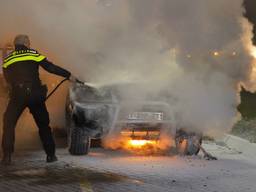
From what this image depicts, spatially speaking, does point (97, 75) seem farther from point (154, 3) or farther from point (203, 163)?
Result: point (203, 163)

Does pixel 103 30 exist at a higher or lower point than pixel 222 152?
higher

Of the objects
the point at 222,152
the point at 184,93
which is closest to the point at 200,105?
the point at 184,93

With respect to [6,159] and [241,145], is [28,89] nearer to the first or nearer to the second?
[6,159]

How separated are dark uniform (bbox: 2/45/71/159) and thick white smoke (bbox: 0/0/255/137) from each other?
5.75 feet

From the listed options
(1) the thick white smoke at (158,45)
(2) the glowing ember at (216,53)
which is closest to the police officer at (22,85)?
(1) the thick white smoke at (158,45)

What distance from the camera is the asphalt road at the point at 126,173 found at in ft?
22.8

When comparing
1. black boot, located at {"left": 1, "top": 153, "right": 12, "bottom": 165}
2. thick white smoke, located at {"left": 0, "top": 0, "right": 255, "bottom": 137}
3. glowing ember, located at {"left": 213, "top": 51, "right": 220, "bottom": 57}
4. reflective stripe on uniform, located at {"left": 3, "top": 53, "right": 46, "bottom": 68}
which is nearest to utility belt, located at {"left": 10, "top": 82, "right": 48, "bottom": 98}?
reflective stripe on uniform, located at {"left": 3, "top": 53, "right": 46, "bottom": 68}

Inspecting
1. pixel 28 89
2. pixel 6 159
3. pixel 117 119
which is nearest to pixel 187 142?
pixel 117 119

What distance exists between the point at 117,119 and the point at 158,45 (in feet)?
5.76

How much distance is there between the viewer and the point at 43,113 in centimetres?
864

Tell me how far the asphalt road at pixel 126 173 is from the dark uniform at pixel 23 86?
56 cm

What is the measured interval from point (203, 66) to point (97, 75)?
1.87 m

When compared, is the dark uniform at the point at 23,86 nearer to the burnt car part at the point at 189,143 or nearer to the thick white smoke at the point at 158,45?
the thick white smoke at the point at 158,45

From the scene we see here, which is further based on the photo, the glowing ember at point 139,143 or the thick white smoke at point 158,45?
the glowing ember at point 139,143
